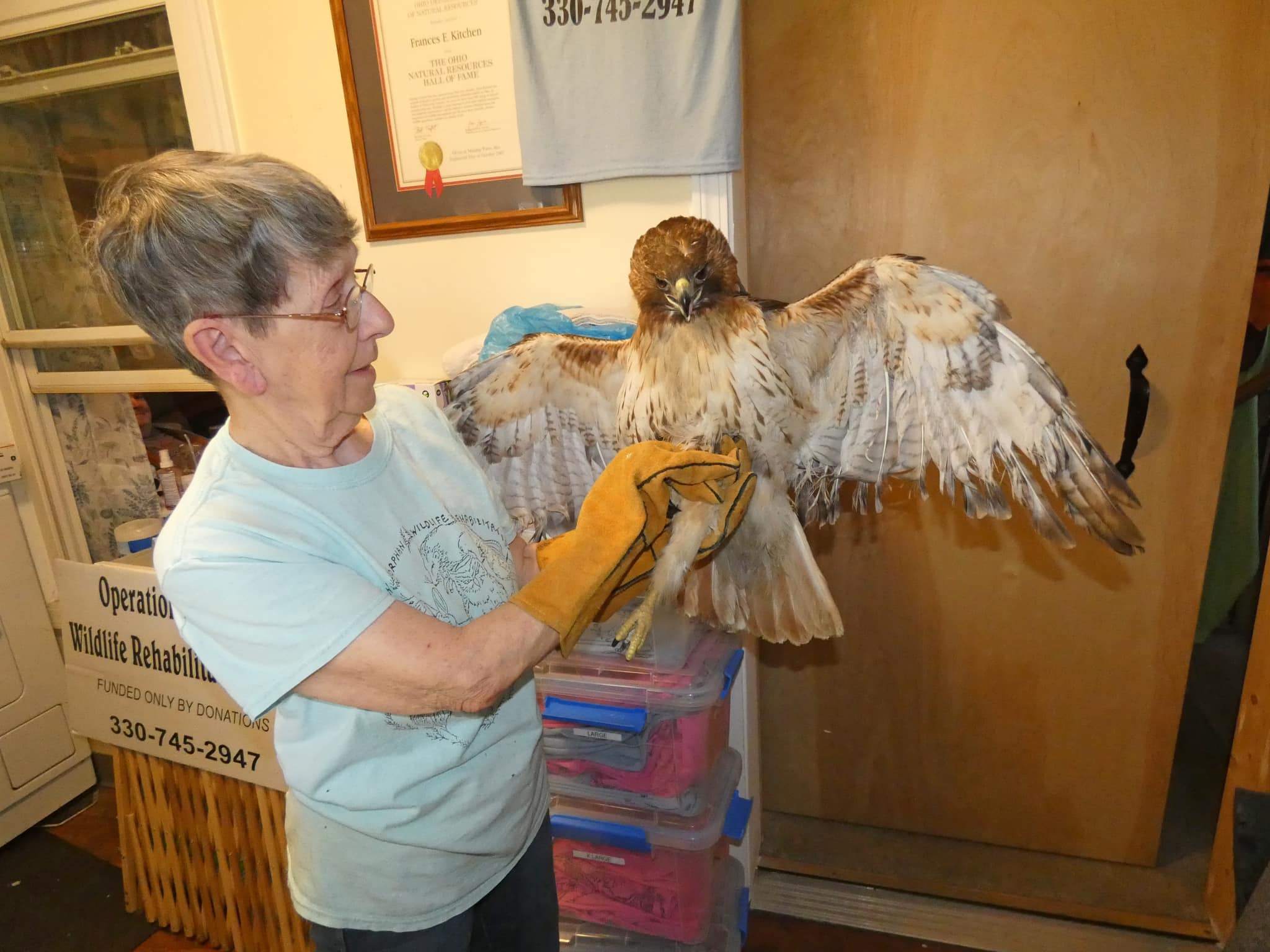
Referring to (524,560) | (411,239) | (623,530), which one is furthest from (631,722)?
(411,239)

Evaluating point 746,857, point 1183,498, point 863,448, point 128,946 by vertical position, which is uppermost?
point 863,448

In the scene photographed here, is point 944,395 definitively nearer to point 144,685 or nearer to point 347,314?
point 347,314

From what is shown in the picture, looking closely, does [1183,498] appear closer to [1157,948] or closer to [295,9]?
[1157,948]

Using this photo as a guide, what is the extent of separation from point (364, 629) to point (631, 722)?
0.82 m

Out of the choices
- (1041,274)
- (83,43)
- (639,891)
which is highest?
(83,43)

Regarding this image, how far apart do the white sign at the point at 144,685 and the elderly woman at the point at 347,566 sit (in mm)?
883

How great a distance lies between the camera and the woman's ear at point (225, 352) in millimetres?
743

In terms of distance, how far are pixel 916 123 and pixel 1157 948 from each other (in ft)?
6.80

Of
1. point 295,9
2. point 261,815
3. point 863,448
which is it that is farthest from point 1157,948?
point 295,9

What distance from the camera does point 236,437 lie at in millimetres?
839

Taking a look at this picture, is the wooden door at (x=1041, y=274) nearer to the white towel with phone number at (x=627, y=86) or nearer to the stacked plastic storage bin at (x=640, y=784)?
the white towel with phone number at (x=627, y=86)

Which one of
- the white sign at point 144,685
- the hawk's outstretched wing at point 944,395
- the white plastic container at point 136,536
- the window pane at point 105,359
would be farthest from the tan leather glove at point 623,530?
the window pane at point 105,359

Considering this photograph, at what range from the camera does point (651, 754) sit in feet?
4.95

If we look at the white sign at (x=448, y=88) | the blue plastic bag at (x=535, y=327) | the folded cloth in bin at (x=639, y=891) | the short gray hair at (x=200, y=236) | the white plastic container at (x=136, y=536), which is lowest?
the folded cloth in bin at (x=639, y=891)
